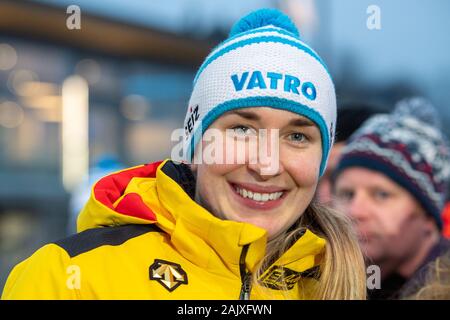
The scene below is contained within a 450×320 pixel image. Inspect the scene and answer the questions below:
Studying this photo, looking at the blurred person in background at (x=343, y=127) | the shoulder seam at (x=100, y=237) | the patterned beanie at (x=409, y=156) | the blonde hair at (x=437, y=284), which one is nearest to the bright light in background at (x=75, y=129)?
the blurred person in background at (x=343, y=127)

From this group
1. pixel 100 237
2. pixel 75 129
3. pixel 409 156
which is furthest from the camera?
pixel 75 129

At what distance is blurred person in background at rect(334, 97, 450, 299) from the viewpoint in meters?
2.60

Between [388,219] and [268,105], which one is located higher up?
[268,105]

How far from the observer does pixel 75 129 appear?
6391 millimetres

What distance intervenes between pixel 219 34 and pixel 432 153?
329cm

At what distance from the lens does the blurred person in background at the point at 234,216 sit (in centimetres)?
137

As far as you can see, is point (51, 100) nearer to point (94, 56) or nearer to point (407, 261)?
point (94, 56)

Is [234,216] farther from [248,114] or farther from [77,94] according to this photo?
[77,94]

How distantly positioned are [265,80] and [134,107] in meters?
4.86

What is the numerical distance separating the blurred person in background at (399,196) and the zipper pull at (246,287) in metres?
1.18

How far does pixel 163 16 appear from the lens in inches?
238

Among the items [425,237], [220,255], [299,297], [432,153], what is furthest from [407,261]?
[220,255]

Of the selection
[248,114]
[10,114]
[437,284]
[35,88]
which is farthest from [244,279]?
[10,114]

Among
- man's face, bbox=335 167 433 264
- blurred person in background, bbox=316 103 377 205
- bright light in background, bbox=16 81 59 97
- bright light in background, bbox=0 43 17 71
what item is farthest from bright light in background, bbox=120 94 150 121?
man's face, bbox=335 167 433 264
